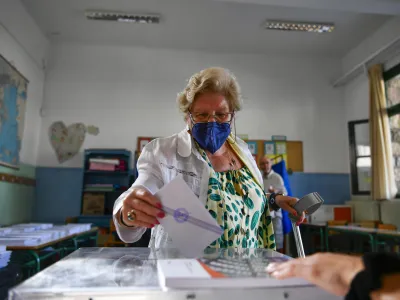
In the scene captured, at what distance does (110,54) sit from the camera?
546cm

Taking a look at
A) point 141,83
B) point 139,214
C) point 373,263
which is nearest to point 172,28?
point 141,83

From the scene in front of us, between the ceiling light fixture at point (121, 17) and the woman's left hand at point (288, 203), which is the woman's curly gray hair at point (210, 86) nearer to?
the woman's left hand at point (288, 203)

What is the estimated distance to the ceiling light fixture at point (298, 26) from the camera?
4.69 metres

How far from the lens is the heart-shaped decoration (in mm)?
5086

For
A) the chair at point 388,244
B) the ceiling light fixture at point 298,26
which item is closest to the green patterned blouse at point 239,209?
the chair at point 388,244

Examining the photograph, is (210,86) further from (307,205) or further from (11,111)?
(11,111)

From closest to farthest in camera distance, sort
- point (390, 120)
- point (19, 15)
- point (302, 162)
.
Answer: point (19, 15) < point (390, 120) < point (302, 162)

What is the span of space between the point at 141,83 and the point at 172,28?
1114 millimetres

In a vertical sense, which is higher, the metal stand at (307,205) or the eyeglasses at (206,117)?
the eyeglasses at (206,117)

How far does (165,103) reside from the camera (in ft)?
17.8

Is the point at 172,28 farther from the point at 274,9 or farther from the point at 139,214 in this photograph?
the point at 139,214

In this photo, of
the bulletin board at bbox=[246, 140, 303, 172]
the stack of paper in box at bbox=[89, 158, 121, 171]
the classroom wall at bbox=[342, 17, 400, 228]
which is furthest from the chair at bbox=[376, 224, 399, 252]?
the stack of paper in box at bbox=[89, 158, 121, 171]

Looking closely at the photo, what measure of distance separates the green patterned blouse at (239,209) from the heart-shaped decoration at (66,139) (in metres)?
4.41

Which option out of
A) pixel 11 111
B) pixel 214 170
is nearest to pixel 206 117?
pixel 214 170
